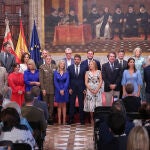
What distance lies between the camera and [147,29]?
51.4 ft

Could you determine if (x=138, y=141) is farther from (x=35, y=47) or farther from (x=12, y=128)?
(x=35, y=47)

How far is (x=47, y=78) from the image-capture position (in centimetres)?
1159

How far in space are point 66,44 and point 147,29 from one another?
285cm

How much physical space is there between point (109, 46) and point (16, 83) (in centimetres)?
525

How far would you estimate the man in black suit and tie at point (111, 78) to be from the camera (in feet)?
37.5

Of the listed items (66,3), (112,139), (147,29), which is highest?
(66,3)

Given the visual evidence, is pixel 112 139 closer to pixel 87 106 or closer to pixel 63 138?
pixel 63 138

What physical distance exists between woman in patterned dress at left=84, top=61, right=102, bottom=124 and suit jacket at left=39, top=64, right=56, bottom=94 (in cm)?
91

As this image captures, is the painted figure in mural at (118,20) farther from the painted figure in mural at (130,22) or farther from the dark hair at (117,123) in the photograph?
the dark hair at (117,123)

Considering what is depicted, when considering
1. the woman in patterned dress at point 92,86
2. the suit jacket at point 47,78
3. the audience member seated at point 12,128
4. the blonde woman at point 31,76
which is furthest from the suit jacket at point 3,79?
the audience member seated at point 12,128

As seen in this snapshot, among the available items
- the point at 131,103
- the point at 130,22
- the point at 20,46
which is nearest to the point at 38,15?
the point at 20,46

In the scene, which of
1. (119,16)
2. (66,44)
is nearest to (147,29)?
(119,16)

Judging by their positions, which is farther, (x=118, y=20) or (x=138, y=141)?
(x=118, y=20)

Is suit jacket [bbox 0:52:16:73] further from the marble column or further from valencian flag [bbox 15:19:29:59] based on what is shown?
the marble column
